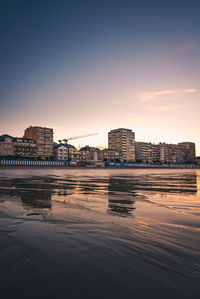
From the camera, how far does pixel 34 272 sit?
7.19 ft

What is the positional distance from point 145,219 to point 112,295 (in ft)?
9.99

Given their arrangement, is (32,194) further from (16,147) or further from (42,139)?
(42,139)

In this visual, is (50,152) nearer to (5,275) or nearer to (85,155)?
(85,155)

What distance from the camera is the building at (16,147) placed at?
112 m

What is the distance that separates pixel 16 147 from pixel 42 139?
26.0 m

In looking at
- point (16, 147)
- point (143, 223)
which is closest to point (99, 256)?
point (143, 223)

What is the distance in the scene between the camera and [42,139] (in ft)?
458

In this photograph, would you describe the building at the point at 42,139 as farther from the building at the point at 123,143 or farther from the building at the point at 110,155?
the building at the point at 123,143

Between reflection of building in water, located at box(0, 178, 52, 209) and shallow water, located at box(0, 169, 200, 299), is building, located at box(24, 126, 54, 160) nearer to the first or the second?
reflection of building in water, located at box(0, 178, 52, 209)

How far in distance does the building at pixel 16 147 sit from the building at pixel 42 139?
382 inches

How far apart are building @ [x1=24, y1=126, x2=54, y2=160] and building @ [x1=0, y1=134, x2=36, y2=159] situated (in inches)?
382

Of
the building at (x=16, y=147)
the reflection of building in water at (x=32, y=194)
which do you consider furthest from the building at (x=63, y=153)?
the reflection of building in water at (x=32, y=194)

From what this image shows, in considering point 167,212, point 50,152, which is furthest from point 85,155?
point 167,212

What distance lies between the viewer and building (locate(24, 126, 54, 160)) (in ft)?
450
